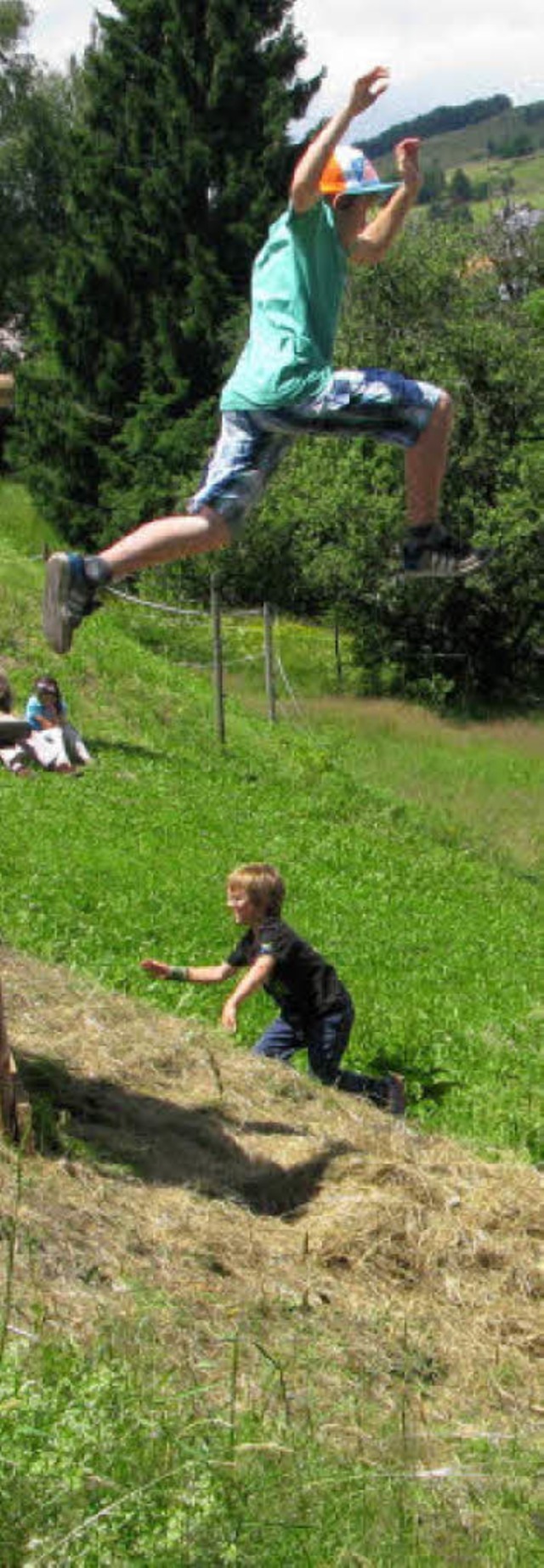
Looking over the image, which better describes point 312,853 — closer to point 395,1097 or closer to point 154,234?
point 395,1097

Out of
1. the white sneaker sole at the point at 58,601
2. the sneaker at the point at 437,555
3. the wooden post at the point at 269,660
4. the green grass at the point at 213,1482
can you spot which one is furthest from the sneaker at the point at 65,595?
the wooden post at the point at 269,660

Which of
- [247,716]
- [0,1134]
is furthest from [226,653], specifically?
[0,1134]

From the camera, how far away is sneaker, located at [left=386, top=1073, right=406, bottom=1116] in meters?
9.15

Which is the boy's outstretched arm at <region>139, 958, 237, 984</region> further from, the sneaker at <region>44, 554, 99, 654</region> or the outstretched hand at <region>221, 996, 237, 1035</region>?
the sneaker at <region>44, 554, 99, 654</region>

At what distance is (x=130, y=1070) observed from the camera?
8.06 metres

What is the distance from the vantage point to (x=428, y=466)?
6.79 m

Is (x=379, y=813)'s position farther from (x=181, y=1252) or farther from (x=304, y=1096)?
(x=181, y=1252)

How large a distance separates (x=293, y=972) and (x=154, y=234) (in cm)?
3829

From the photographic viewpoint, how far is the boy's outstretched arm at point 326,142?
19.4ft

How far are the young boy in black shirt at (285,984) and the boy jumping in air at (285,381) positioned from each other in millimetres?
2619

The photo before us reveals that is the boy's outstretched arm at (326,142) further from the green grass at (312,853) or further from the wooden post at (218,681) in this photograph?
the wooden post at (218,681)

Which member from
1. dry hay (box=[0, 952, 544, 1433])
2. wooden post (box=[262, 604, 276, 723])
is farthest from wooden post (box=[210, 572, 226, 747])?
dry hay (box=[0, 952, 544, 1433])

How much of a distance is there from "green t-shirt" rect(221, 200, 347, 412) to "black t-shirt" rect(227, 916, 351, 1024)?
10.2 ft

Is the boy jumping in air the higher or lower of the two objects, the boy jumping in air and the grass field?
the higher
